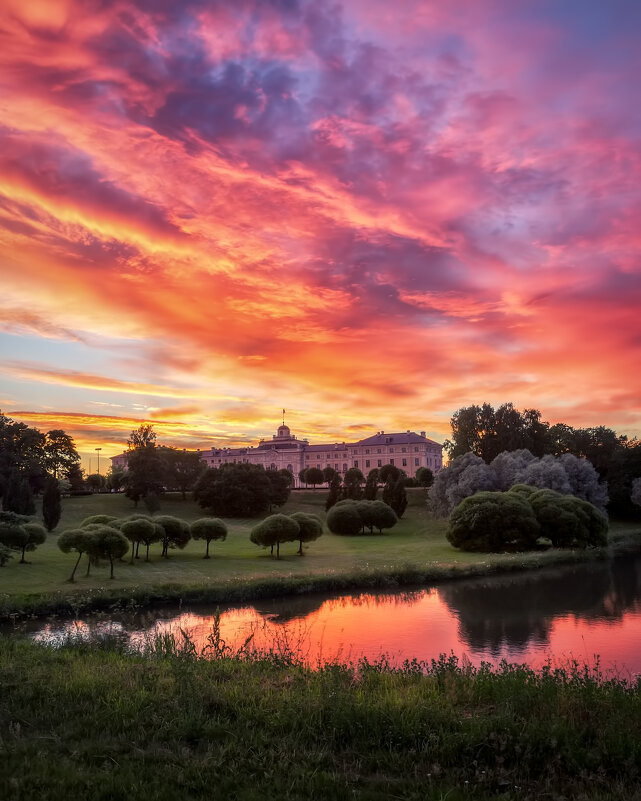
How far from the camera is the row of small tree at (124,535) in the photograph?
29.5 m

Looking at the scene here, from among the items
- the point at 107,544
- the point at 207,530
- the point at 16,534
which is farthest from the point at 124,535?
the point at 207,530

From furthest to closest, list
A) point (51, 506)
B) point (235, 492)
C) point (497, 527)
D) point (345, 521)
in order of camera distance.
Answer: point (235, 492) < point (345, 521) < point (51, 506) < point (497, 527)

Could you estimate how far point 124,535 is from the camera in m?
34.6

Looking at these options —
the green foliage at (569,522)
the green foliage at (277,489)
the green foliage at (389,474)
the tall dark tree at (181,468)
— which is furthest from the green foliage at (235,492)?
the green foliage at (569,522)

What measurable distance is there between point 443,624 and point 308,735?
16.3 meters

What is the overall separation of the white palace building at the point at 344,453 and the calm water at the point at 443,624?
357ft

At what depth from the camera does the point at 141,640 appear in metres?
18.6

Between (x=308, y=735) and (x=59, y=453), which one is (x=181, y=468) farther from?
(x=308, y=735)

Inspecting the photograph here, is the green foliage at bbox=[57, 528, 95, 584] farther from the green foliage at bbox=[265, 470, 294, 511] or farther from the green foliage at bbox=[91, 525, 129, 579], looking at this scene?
the green foliage at bbox=[265, 470, 294, 511]

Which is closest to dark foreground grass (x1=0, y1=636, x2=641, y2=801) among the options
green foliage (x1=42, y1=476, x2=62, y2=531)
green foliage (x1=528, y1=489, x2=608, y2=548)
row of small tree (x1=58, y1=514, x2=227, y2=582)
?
row of small tree (x1=58, y1=514, x2=227, y2=582)

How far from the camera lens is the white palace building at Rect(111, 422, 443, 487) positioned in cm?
14225

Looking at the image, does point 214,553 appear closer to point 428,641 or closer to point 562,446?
point 428,641

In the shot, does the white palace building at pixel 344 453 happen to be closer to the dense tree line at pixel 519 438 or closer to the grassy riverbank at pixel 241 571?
the dense tree line at pixel 519 438

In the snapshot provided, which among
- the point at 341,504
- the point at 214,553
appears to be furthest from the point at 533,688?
the point at 341,504
